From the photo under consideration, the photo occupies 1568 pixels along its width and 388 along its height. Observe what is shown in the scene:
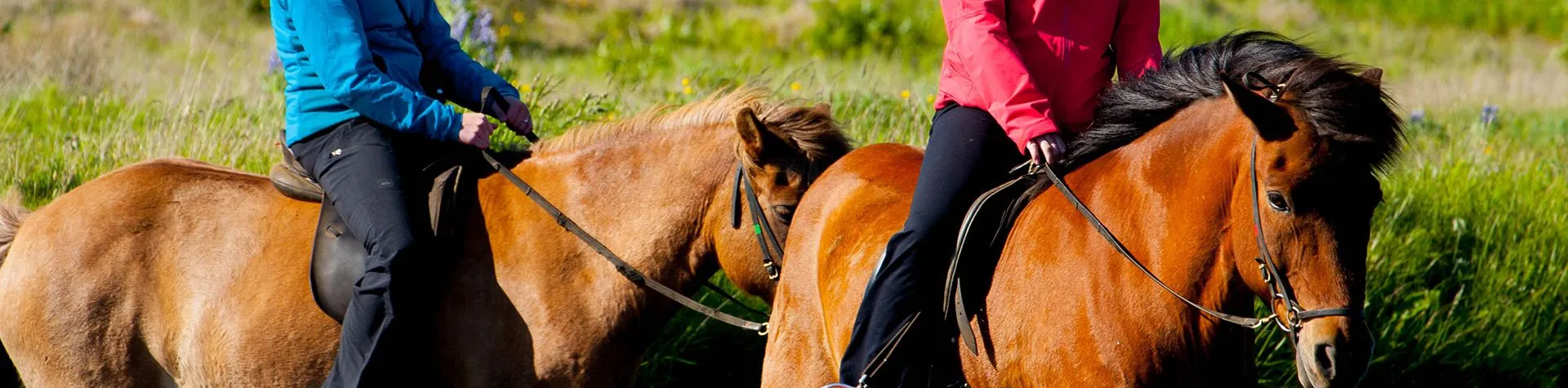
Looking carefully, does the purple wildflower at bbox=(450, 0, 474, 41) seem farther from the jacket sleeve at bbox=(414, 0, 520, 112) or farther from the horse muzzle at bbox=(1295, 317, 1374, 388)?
the horse muzzle at bbox=(1295, 317, 1374, 388)

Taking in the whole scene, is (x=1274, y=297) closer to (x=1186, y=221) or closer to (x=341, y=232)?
(x=1186, y=221)

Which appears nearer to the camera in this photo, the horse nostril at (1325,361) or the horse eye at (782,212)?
the horse nostril at (1325,361)

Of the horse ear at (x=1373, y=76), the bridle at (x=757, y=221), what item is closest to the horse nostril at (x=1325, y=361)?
the horse ear at (x=1373, y=76)

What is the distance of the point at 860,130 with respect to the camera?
7895 mm

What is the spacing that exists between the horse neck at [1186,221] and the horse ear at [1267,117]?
0.10 metres

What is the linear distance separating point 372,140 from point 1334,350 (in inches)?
116

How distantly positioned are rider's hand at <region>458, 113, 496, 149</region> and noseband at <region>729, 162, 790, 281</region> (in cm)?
83

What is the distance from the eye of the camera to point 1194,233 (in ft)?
10.5

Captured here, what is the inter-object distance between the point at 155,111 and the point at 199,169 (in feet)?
10.8

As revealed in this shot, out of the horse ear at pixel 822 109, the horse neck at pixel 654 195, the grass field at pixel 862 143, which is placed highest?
the horse ear at pixel 822 109

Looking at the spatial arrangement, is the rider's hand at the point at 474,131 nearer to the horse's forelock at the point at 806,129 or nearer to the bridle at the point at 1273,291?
the horse's forelock at the point at 806,129

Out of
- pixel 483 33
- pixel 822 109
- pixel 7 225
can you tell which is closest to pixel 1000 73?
pixel 822 109

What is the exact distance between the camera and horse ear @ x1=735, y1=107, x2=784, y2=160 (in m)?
4.31

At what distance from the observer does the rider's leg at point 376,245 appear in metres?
4.20
